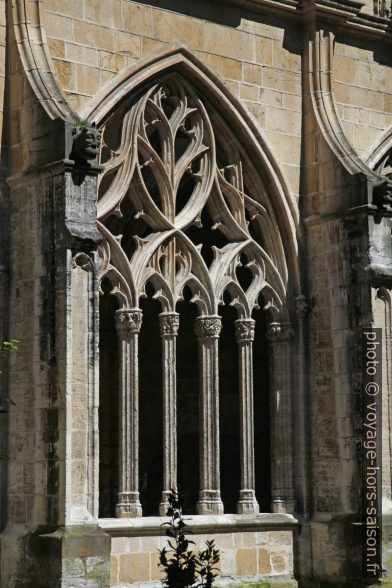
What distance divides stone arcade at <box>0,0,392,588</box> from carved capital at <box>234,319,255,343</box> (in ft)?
0.08

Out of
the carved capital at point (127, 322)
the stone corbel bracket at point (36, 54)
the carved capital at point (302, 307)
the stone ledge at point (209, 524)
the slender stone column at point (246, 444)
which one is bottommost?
the stone ledge at point (209, 524)

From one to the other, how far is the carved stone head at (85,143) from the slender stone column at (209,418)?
2797 millimetres

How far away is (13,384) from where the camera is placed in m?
13.9

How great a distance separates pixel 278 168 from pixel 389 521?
421cm

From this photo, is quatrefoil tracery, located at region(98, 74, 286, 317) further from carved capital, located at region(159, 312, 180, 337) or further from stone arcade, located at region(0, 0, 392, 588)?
carved capital, located at region(159, 312, 180, 337)

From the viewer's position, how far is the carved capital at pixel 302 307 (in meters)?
16.2

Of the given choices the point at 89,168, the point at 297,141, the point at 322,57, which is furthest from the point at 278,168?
the point at 89,168

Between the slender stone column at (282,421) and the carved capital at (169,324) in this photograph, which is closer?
the carved capital at (169,324)

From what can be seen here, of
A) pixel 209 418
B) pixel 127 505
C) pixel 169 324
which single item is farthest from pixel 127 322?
pixel 127 505

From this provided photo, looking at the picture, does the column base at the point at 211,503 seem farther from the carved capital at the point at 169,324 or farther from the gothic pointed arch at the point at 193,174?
the gothic pointed arch at the point at 193,174

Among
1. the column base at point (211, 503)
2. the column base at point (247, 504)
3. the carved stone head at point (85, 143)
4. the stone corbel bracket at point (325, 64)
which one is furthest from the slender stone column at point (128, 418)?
the stone corbel bracket at point (325, 64)

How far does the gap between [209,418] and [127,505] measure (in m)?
1.44

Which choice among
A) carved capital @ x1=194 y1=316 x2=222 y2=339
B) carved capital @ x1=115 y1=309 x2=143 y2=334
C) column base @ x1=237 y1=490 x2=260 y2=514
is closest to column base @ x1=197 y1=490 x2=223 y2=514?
column base @ x1=237 y1=490 x2=260 y2=514

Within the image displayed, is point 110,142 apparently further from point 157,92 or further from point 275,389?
point 275,389
